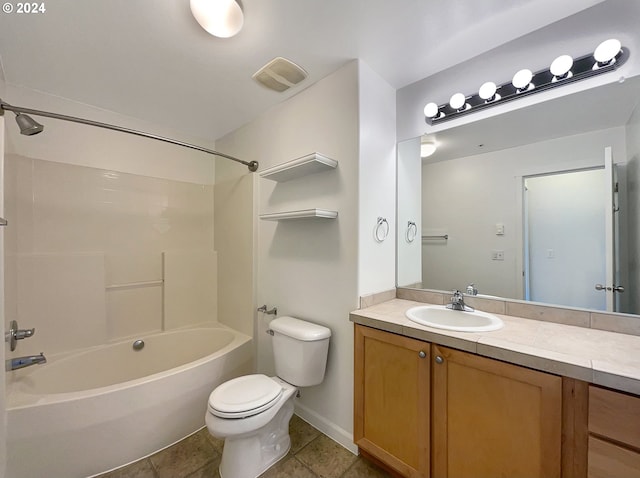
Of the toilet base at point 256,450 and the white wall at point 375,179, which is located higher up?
the white wall at point 375,179

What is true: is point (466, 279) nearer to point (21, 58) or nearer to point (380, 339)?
point (380, 339)

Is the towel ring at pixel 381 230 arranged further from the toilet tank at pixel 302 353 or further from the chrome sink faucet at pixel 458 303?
the toilet tank at pixel 302 353

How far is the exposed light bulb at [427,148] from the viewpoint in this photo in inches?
66.6

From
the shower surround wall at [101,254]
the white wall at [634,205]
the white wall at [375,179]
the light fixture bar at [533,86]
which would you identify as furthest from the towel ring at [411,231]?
the shower surround wall at [101,254]

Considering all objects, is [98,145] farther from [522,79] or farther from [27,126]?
[522,79]

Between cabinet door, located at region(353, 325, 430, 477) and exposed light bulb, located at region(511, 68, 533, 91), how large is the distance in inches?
57.2

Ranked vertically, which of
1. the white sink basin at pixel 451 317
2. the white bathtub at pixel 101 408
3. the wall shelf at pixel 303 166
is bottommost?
the white bathtub at pixel 101 408

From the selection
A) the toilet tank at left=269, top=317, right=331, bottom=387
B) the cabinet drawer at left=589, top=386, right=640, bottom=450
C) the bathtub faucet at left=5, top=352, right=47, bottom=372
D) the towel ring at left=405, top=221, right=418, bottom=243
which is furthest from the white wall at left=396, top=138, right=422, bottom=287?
the bathtub faucet at left=5, top=352, right=47, bottom=372

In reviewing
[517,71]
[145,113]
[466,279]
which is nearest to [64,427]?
[145,113]

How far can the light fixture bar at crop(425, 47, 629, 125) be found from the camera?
3.75 feet

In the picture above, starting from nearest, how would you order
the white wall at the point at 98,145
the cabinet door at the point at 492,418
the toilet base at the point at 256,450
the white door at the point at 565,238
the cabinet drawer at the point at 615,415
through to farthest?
the cabinet drawer at the point at 615,415
the cabinet door at the point at 492,418
the white door at the point at 565,238
the toilet base at the point at 256,450
the white wall at the point at 98,145

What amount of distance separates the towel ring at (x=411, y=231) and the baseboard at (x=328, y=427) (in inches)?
52.2

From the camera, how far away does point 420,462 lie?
1136 millimetres

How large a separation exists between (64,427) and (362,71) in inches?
102
